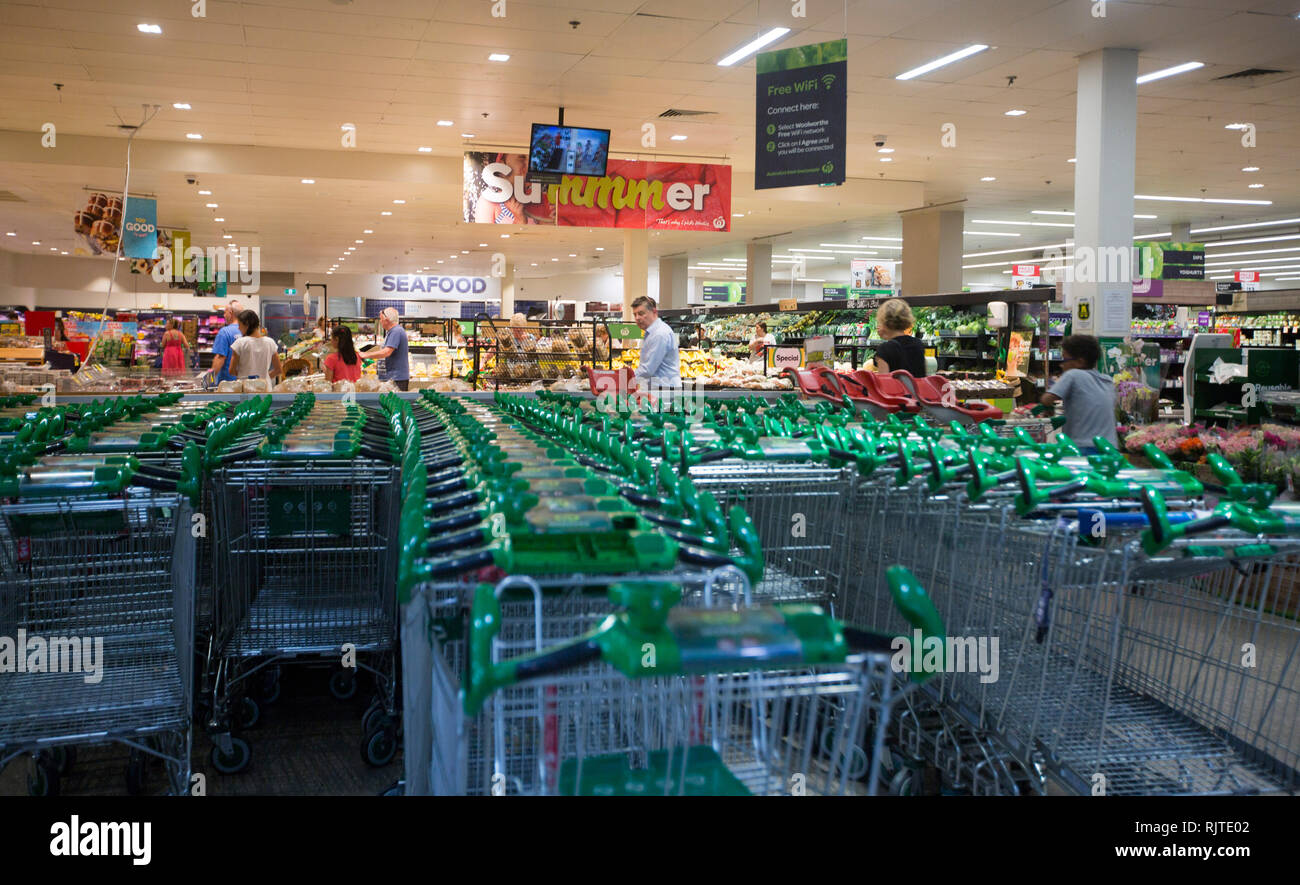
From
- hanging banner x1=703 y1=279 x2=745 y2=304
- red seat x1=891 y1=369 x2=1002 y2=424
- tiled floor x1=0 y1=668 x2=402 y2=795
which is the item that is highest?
hanging banner x1=703 y1=279 x2=745 y2=304

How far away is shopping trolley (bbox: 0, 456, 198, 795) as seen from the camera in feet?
8.70

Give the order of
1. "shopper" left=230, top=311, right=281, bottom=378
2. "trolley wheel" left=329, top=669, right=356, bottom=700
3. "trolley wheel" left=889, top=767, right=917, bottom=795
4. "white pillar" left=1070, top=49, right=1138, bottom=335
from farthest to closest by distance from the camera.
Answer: "shopper" left=230, top=311, right=281, bottom=378, "white pillar" left=1070, top=49, right=1138, bottom=335, "trolley wheel" left=329, top=669, right=356, bottom=700, "trolley wheel" left=889, top=767, right=917, bottom=795

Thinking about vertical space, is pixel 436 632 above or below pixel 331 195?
below

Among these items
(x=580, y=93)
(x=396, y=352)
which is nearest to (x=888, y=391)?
(x=580, y=93)

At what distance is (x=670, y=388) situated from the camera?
7207 millimetres

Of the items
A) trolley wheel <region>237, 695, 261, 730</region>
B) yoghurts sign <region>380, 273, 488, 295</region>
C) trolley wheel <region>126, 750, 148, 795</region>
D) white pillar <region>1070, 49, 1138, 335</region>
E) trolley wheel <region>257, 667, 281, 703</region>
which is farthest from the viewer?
yoghurts sign <region>380, 273, 488, 295</region>

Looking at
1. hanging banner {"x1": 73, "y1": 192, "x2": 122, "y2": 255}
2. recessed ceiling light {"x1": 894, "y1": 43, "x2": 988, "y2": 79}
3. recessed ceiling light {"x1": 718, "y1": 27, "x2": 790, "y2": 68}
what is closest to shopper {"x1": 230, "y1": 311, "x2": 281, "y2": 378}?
hanging banner {"x1": 73, "y1": 192, "x2": 122, "y2": 255}

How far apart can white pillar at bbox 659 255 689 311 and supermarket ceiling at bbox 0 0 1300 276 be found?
8.40 meters

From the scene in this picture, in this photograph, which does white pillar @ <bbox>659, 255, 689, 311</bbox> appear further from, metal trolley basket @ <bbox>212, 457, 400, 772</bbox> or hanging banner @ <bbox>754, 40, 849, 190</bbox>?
metal trolley basket @ <bbox>212, 457, 400, 772</bbox>

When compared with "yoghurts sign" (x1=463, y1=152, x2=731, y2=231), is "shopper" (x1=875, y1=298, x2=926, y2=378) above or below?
below

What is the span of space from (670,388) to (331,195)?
375 inches

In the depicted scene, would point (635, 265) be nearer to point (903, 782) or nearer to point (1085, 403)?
point (1085, 403)
